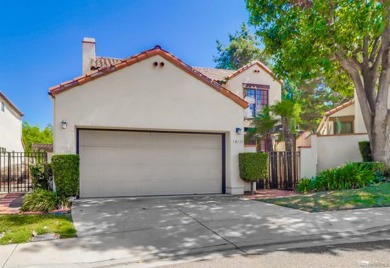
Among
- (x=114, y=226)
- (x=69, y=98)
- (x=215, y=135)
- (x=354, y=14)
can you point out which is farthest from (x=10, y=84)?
(x=354, y=14)

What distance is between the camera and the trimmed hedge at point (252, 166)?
11.7 m

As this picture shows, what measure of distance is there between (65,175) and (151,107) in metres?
3.66

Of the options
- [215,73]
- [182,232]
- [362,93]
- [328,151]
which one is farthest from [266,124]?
[182,232]

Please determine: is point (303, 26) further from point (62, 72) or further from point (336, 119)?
point (62, 72)

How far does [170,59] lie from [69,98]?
3813mm

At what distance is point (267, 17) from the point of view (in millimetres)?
12742

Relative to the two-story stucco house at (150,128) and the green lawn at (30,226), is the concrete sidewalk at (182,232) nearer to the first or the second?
the green lawn at (30,226)

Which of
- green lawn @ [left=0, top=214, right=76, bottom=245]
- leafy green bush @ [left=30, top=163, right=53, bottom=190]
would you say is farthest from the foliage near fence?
leafy green bush @ [left=30, top=163, right=53, bottom=190]

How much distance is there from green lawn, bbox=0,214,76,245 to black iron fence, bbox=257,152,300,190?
29.2 feet

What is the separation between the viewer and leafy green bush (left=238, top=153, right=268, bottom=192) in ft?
38.4

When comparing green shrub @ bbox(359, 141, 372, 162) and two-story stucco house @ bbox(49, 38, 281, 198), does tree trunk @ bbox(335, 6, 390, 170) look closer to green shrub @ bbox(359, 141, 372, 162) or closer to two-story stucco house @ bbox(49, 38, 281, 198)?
green shrub @ bbox(359, 141, 372, 162)

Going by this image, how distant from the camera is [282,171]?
541 inches

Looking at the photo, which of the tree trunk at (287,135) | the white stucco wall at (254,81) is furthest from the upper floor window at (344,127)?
the tree trunk at (287,135)

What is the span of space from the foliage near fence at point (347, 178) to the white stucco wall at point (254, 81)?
32.7 feet
